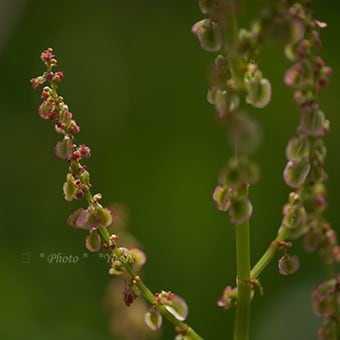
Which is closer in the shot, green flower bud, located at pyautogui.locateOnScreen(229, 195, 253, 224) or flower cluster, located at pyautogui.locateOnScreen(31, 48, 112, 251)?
green flower bud, located at pyautogui.locateOnScreen(229, 195, 253, 224)

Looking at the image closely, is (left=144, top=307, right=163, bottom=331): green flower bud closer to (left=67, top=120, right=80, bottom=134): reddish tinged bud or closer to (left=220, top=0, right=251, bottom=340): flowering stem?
(left=220, top=0, right=251, bottom=340): flowering stem

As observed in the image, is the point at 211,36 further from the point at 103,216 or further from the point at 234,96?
the point at 103,216

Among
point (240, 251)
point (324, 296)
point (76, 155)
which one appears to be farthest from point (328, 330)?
point (76, 155)

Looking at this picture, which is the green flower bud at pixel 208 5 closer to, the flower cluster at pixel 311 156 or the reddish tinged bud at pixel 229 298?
the flower cluster at pixel 311 156

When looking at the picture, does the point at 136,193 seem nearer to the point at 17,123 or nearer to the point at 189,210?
the point at 189,210

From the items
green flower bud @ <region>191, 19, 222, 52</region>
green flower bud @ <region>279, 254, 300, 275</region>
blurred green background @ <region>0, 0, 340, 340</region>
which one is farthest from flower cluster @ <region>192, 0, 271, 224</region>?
blurred green background @ <region>0, 0, 340, 340</region>

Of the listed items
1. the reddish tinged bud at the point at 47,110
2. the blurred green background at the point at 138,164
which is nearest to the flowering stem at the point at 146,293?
the reddish tinged bud at the point at 47,110
